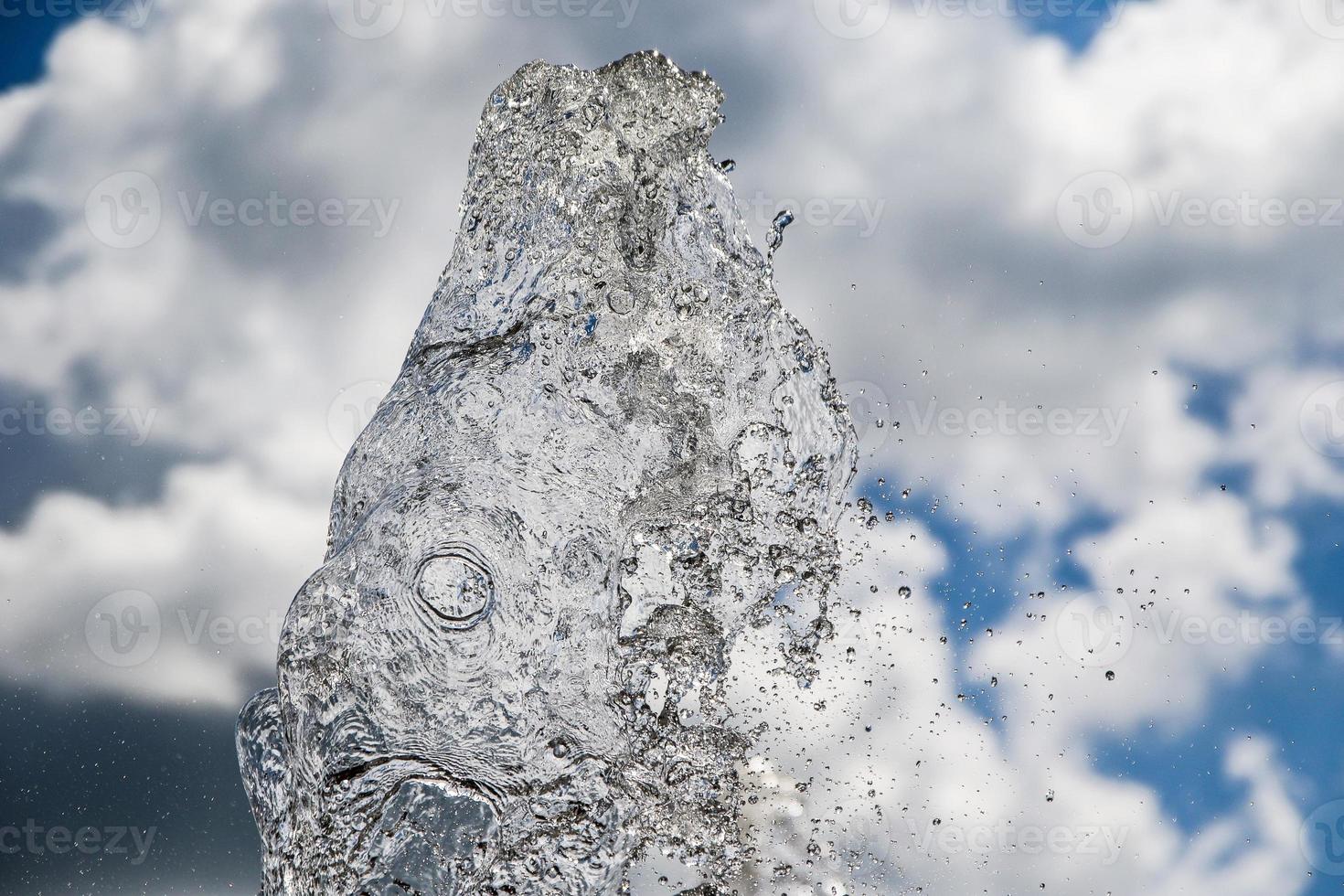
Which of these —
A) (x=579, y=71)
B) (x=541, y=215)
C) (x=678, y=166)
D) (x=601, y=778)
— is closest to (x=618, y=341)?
(x=541, y=215)

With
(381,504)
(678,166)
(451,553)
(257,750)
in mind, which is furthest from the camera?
(678,166)

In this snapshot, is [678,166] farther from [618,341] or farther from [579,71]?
[618,341]

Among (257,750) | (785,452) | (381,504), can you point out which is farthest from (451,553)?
(785,452)

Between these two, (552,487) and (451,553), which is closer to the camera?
(451,553)

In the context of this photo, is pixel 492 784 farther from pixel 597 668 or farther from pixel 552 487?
pixel 552 487

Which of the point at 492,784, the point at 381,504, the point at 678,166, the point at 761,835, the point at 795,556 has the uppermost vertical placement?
→ the point at 678,166

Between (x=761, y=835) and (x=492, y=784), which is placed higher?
(x=761, y=835)

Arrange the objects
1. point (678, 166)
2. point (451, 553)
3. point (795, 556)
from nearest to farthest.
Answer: point (451, 553)
point (678, 166)
point (795, 556)
